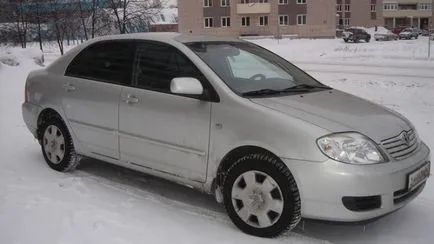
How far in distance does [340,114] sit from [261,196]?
898mm

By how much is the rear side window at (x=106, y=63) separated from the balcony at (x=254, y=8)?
69.4m

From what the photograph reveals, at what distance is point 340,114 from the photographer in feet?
14.6

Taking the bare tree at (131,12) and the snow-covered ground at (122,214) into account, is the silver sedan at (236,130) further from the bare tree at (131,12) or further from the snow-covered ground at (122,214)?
the bare tree at (131,12)

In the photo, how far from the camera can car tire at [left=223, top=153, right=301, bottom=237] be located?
4.25 m

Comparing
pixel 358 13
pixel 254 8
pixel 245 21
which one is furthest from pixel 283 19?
pixel 358 13

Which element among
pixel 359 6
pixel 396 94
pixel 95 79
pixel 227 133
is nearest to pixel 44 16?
pixel 396 94

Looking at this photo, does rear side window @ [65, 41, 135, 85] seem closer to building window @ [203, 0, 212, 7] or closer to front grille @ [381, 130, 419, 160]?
front grille @ [381, 130, 419, 160]

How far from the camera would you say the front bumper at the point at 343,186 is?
402 centimetres

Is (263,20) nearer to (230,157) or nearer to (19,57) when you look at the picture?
(19,57)

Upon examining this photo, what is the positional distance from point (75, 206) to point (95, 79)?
4.73 feet

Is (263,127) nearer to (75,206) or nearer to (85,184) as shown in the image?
(75,206)

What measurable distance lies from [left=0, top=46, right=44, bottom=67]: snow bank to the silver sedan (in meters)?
11.9

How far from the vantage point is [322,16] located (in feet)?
234

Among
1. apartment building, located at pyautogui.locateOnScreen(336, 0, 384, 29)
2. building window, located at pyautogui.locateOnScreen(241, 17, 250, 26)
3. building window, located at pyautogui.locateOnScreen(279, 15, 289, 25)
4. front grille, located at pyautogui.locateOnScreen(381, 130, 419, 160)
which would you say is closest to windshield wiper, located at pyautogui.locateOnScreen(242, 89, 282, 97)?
front grille, located at pyautogui.locateOnScreen(381, 130, 419, 160)
